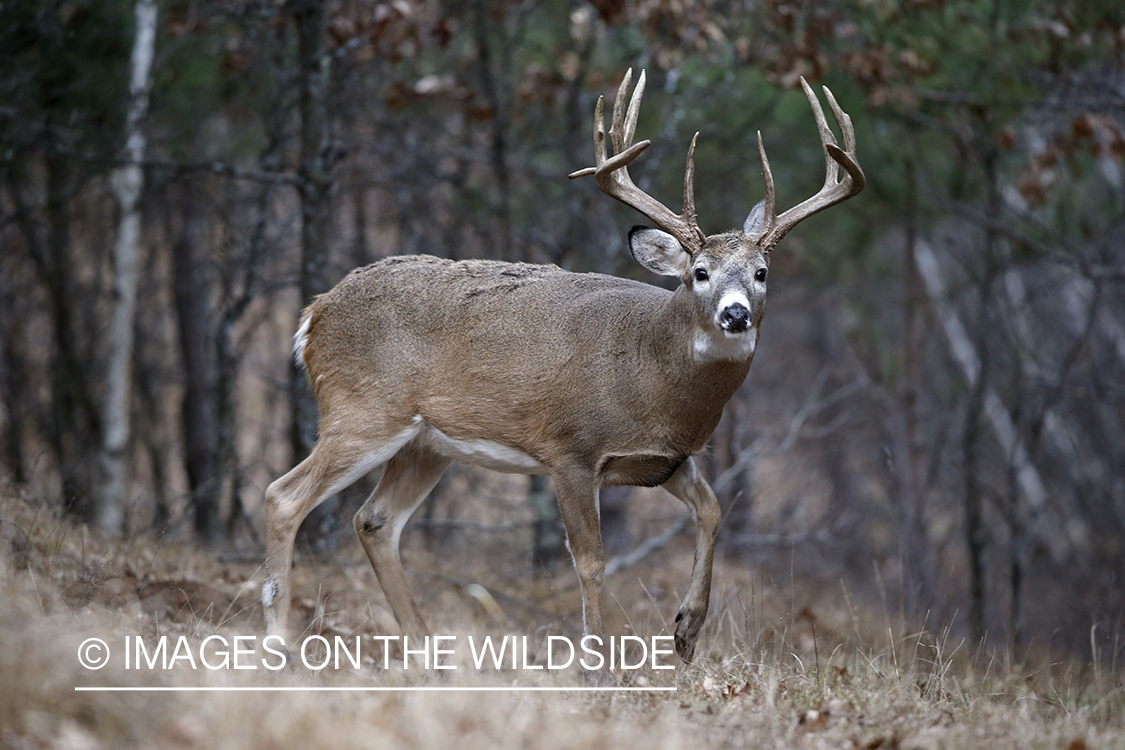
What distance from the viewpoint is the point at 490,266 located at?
6.00 meters

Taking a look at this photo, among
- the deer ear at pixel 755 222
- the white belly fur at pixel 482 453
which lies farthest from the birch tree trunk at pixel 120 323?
the deer ear at pixel 755 222

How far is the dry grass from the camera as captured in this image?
317 cm

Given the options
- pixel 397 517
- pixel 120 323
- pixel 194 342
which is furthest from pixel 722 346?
pixel 194 342

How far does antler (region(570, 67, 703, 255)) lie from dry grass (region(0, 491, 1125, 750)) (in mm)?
1710

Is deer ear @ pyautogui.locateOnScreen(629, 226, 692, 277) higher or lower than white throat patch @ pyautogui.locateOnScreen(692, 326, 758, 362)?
higher

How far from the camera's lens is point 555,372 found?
5.50 m

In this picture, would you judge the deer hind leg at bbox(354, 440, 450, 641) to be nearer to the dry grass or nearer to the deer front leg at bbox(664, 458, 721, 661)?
the dry grass

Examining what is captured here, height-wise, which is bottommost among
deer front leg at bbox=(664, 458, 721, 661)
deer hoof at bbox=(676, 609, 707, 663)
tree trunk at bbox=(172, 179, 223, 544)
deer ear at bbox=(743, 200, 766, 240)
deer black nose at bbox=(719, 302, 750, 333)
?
tree trunk at bbox=(172, 179, 223, 544)

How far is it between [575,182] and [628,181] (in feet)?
12.7

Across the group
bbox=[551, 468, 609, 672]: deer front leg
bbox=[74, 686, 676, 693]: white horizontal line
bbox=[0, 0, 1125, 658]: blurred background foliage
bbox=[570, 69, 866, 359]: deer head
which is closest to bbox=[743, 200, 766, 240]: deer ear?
bbox=[570, 69, 866, 359]: deer head

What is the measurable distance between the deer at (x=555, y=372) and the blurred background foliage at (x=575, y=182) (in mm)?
1074

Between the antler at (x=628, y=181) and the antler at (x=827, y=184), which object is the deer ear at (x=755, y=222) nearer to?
the antler at (x=827, y=184)

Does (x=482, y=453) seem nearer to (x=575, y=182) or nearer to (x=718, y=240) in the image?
(x=718, y=240)

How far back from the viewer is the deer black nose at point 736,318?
474cm
